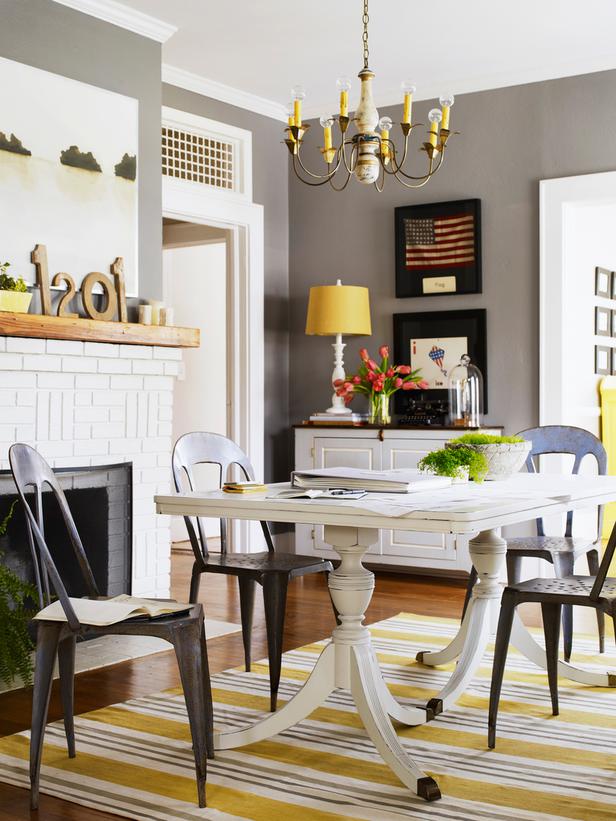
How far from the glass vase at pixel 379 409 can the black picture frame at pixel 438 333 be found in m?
0.25

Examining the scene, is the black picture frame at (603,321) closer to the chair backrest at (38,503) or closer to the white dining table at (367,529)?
the white dining table at (367,529)

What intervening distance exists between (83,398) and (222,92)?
2.46 meters

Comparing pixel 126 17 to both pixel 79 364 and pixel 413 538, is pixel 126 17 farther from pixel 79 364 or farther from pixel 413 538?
pixel 413 538

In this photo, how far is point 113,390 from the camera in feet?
14.0

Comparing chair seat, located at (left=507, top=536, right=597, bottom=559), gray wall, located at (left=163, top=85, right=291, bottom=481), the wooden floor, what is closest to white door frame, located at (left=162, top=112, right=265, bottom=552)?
gray wall, located at (left=163, top=85, right=291, bottom=481)

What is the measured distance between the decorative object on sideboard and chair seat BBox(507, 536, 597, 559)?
57cm

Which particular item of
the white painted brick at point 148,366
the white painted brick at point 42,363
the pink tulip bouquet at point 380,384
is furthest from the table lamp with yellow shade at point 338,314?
the white painted brick at point 42,363

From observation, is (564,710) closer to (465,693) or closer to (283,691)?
(465,693)

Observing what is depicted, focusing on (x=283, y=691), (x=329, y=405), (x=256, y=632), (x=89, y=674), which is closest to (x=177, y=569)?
(x=329, y=405)

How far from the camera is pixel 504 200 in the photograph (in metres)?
5.61

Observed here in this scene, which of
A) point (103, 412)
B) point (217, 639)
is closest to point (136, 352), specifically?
point (103, 412)

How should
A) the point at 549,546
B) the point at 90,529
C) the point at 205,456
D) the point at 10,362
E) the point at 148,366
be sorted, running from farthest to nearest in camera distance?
1. the point at 148,366
2. the point at 90,529
3. the point at 10,362
4. the point at 549,546
5. the point at 205,456

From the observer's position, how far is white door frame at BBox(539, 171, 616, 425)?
5387 millimetres

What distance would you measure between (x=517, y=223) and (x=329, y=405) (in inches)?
62.6
